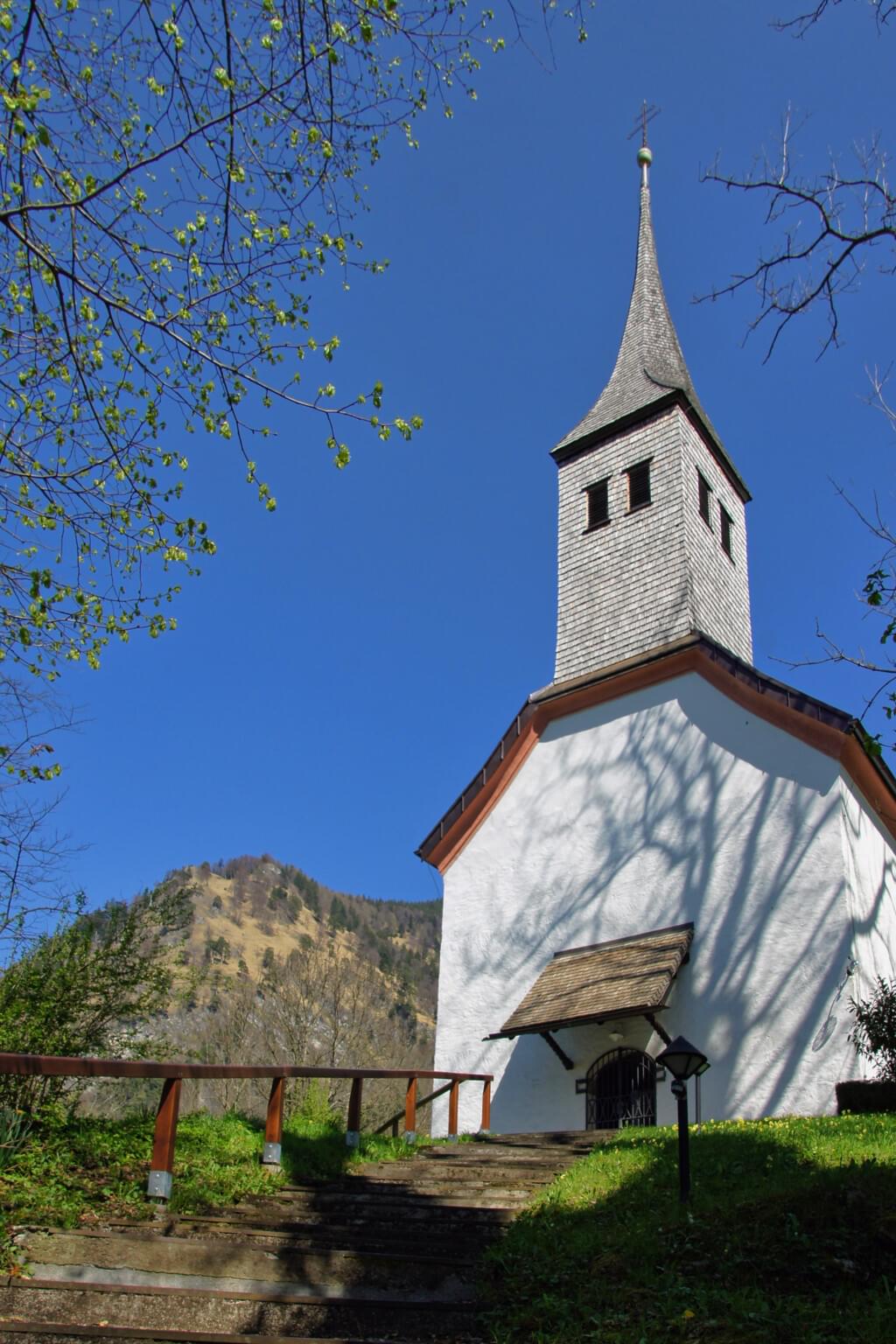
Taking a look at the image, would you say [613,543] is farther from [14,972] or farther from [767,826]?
[14,972]

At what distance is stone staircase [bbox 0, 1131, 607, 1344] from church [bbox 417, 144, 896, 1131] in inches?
246

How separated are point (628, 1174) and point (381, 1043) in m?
27.4

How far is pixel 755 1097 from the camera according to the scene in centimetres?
1278

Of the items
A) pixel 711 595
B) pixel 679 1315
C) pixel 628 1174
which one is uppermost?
pixel 711 595

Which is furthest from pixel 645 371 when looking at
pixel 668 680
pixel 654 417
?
pixel 668 680

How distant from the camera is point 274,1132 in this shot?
8531mm

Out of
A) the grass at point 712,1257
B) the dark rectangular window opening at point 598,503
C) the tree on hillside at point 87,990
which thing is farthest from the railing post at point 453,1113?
the dark rectangular window opening at point 598,503

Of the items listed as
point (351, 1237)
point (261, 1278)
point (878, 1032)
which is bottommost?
point (261, 1278)

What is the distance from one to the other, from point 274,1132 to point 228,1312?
2985mm

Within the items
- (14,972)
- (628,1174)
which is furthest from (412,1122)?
(14,972)

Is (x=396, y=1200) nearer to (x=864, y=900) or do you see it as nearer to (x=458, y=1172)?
(x=458, y=1172)

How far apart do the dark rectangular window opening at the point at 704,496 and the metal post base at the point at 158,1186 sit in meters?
14.3

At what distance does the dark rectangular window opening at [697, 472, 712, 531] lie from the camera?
61.1 ft

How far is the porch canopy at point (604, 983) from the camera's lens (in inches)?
516
